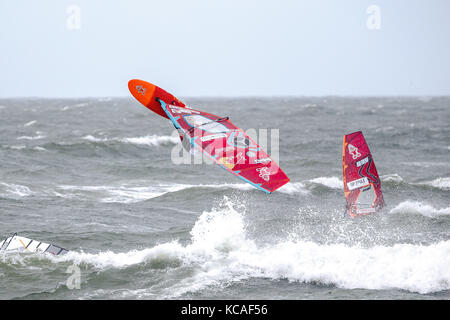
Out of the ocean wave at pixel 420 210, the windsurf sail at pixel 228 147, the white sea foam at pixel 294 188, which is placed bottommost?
the ocean wave at pixel 420 210

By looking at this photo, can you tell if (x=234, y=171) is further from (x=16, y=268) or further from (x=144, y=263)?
(x=16, y=268)

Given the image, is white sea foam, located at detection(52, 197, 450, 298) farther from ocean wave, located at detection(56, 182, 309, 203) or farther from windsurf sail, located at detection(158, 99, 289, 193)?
ocean wave, located at detection(56, 182, 309, 203)

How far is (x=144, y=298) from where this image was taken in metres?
9.34

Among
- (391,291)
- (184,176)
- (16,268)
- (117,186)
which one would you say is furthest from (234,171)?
(184,176)

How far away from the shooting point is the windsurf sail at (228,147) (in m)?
10.1

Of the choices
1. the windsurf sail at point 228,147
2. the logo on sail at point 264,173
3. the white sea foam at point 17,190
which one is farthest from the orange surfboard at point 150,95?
the white sea foam at point 17,190

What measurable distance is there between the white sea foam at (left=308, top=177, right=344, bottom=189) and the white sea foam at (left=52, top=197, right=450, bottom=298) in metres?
7.63

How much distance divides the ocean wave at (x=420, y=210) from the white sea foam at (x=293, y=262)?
4.17m

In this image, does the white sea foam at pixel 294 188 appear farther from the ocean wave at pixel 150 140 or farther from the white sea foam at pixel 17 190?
the ocean wave at pixel 150 140

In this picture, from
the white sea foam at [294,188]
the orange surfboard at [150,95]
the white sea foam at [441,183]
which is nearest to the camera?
the orange surfboard at [150,95]

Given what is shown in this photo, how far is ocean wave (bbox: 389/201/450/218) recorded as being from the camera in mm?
15086

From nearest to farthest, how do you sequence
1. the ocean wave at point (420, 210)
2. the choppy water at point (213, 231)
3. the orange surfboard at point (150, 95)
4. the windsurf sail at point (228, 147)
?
the choppy water at point (213, 231) < the windsurf sail at point (228, 147) < the orange surfboard at point (150, 95) < the ocean wave at point (420, 210)

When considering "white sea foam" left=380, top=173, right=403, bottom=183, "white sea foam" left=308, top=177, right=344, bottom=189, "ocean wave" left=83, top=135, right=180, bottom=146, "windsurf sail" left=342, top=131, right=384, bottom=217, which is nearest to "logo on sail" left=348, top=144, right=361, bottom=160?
"windsurf sail" left=342, top=131, right=384, bottom=217

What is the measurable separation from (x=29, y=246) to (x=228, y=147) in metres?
4.16
